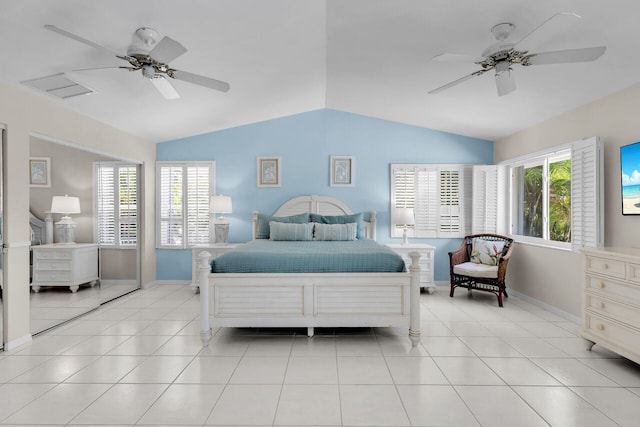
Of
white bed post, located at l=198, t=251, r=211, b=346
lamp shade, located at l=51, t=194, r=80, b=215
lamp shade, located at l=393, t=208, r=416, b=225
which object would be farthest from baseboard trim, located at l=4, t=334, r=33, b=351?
lamp shade, located at l=393, t=208, r=416, b=225

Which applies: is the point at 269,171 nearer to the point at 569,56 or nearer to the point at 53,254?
the point at 53,254

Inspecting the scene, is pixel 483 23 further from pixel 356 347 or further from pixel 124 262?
pixel 124 262

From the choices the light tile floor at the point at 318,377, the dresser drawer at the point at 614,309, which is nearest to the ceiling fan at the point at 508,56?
the dresser drawer at the point at 614,309

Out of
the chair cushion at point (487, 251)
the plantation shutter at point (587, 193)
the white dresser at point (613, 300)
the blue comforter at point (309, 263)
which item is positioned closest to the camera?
the white dresser at point (613, 300)

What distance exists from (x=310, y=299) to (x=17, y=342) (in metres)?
2.77

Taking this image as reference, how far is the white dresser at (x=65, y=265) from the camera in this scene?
3875 mm

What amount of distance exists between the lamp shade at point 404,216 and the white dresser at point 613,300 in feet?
8.57

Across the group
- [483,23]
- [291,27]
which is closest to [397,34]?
[483,23]

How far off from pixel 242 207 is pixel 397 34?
12.8ft

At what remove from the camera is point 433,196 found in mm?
6152

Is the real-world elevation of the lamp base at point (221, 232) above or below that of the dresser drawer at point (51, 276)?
above

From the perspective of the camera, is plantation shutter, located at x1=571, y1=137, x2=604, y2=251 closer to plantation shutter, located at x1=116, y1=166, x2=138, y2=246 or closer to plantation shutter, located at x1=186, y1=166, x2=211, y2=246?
plantation shutter, located at x1=186, y1=166, x2=211, y2=246

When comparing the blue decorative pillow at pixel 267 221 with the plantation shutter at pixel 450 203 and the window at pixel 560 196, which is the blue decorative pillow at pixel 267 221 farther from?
the window at pixel 560 196

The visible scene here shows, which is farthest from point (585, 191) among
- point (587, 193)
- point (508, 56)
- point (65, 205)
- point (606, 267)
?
point (65, 205)
